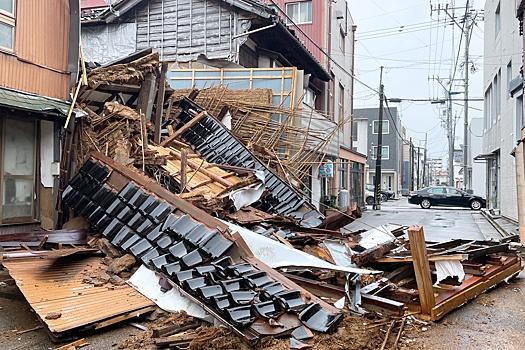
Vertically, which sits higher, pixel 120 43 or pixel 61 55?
pixel 120 43

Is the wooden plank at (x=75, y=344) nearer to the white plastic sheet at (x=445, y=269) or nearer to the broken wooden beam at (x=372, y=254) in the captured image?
the broken wooden beam at (x=372, y=254)

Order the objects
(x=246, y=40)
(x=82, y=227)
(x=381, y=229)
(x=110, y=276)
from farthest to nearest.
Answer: (x=246, y=40) → (x=381, y=229) → (x=82, y=227) → (x=110, y=276)

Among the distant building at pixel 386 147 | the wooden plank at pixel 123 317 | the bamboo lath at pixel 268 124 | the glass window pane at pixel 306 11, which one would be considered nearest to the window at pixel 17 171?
the wooden plank at pixel 123 317

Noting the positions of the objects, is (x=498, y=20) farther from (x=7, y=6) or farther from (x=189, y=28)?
(x=7, y=6)

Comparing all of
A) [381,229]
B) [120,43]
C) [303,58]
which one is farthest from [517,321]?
[120,43]

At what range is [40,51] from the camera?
8.09 m

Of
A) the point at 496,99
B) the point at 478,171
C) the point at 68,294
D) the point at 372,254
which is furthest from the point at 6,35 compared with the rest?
the point at 478,171

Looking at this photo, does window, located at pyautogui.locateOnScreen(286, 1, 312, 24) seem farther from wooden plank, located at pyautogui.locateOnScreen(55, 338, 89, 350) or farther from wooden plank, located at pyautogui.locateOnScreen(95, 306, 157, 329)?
wooden plank, located at pyautogui.locateOnScreen(55, 338, 89, 350)

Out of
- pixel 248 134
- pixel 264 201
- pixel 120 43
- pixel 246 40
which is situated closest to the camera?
pixel 264 201

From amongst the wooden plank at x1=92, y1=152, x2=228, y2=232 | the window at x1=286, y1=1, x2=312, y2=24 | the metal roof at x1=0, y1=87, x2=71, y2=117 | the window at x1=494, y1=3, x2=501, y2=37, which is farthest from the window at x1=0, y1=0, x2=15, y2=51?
the window at x1=494, y1=3, x2=501, y2=37

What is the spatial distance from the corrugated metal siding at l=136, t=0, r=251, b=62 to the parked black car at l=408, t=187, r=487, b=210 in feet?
65.5

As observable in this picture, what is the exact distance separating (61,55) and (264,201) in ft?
15.4

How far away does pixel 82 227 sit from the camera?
7465 mm

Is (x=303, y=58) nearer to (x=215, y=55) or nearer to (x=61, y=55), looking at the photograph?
(x=215, y=55)
